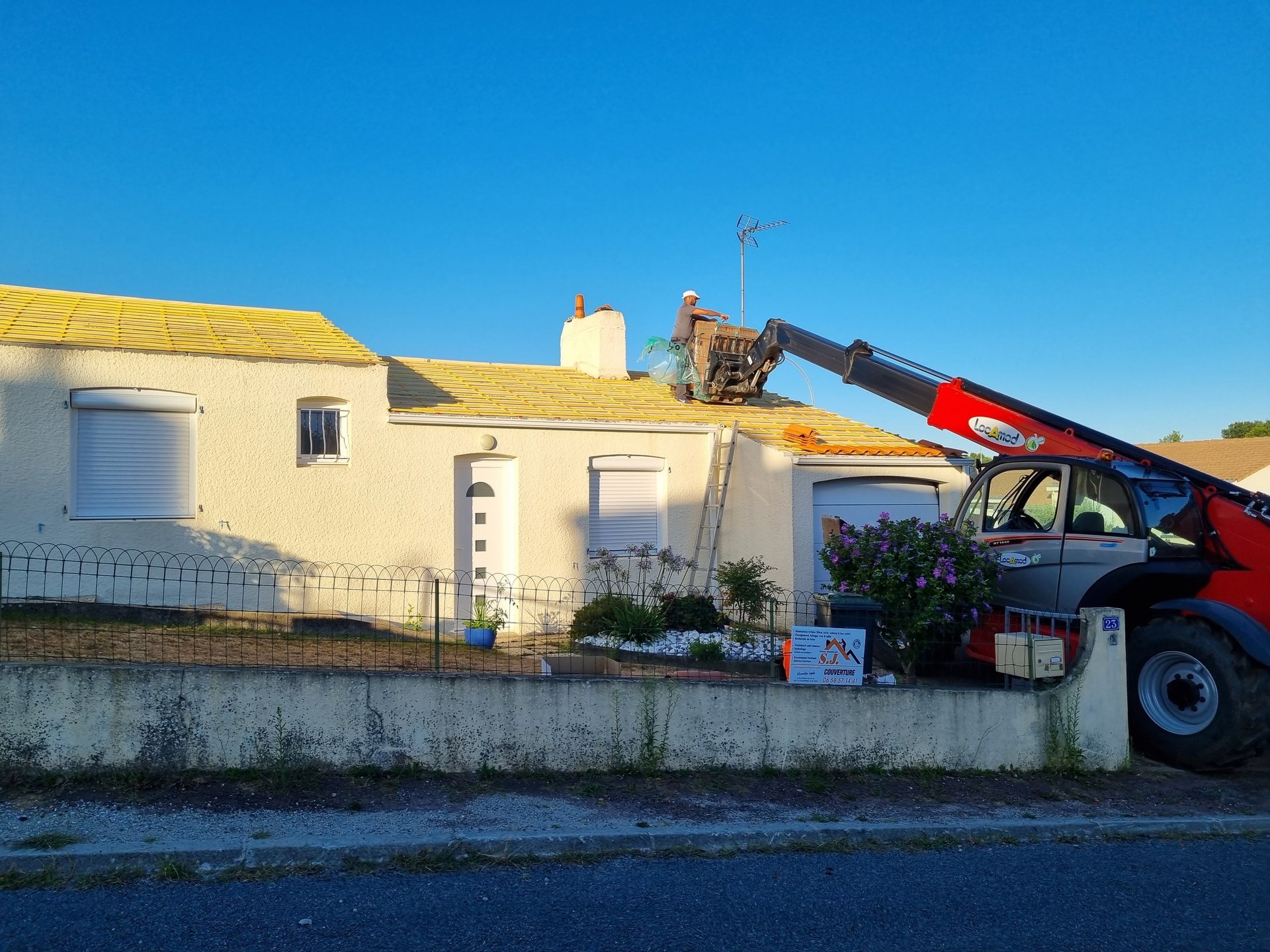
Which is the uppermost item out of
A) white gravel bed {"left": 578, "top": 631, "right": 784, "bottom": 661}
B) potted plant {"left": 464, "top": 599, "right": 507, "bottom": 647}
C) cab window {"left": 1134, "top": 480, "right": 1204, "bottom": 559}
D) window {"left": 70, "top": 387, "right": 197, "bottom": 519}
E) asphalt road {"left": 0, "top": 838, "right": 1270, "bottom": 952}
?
window {"left": 70, "top": 387, "right": 197, "bottom": 519}

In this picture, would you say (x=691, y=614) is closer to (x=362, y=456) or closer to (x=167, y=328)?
(x=362, y=456)

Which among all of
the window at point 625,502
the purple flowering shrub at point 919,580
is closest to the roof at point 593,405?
the window at point 625,502

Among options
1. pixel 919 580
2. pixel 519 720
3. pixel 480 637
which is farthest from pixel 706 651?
pixel 519 720

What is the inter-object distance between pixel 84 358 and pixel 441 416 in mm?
4234

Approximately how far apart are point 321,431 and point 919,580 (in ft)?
26.0

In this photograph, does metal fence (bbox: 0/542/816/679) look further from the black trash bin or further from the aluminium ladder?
the aluminium ladder

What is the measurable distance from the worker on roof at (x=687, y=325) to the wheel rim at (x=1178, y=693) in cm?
929

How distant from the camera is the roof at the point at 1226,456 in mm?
31375

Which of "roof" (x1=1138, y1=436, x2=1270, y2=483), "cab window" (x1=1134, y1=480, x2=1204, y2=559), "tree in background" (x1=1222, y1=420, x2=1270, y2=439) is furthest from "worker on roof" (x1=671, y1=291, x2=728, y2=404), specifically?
"tree in background" (x1=1222, y1=420, x2=1270, y2=439)

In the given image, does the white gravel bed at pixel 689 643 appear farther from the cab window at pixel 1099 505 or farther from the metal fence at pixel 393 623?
the cab window at pixel 1099 505

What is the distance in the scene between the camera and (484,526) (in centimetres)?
1345

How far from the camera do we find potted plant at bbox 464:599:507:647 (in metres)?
11.7

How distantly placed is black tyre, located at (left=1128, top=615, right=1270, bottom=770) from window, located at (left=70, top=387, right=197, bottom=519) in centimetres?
1039

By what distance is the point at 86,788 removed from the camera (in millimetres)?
5926
